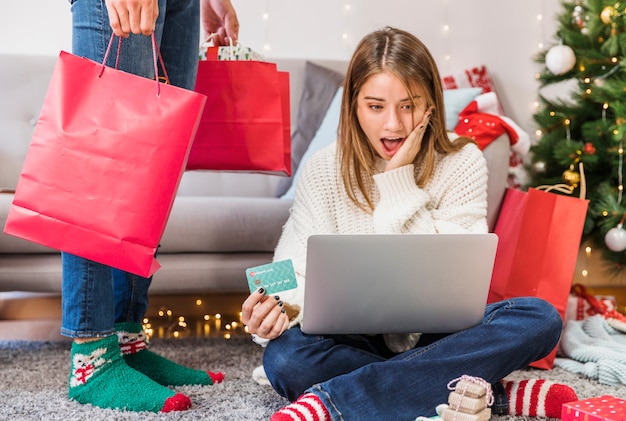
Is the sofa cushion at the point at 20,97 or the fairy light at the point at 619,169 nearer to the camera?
the fairy light at the point at 619,169

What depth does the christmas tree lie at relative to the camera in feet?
6.81

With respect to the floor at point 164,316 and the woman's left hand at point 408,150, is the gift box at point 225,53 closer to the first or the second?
the woman's left hand at point 408,150

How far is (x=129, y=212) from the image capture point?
1.11 meters

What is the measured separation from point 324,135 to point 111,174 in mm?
1242

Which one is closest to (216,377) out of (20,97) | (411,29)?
(20,97)

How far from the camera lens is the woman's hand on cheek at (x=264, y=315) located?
1.22 m

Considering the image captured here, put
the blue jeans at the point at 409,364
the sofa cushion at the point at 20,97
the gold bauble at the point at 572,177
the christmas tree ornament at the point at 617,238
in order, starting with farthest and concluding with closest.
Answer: the sofa cushion at the point at 20,97 < the gold bauble at the point at 572,177 < the christmas tree ornament at the point at 617,238 < the blue jeans at the point at 409,364

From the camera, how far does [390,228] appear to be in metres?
1.41

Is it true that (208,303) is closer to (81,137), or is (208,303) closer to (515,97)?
(81,137)

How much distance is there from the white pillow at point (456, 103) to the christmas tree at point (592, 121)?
297 mm

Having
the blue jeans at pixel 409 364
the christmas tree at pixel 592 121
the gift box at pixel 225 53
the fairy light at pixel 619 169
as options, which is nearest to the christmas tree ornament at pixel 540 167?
the christmas tree at pixel 592 121

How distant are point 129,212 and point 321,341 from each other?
0.43m

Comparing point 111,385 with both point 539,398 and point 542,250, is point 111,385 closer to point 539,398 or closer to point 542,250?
point 539,398

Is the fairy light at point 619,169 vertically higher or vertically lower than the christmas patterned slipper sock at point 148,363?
higher
